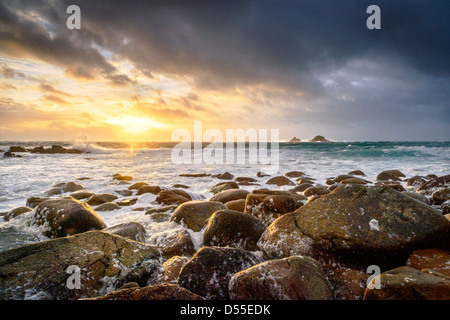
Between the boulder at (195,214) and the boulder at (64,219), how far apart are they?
1.45m

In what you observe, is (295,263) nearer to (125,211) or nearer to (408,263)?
(408,263)

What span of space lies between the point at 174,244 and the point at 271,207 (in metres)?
1.94

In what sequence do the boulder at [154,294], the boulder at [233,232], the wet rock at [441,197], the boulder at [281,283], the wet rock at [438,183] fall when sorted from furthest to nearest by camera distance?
the wet rock at [438,183] < the wet rock at [441,197] < the boulder at [233,232] < the boulder at [281,283] < the boulder at [154,294]

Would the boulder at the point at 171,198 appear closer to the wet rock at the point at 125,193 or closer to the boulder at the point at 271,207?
the wet rock at the point at 125,193

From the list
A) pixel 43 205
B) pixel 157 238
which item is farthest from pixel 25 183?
pixel 157 238

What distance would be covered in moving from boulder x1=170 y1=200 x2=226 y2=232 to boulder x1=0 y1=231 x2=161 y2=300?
1569 mm

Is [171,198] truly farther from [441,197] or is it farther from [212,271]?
[441,197]

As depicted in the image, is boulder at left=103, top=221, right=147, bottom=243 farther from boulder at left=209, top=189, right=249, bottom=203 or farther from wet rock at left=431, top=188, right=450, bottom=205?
wet rock at left=431, top=188, right=450, bottom=205

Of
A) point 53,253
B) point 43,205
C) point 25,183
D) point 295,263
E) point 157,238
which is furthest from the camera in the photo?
point 25,183

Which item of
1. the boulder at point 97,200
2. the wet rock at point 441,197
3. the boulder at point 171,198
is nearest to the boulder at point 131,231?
the boulder at point 171,198

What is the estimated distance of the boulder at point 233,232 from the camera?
3.46 m
